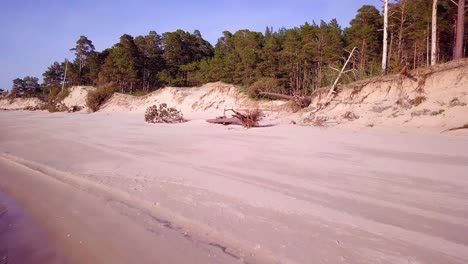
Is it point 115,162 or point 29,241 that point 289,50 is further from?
point 29,241

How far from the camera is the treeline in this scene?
66.6 ft

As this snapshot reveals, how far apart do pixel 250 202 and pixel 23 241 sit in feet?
7.04

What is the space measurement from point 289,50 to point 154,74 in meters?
21.4

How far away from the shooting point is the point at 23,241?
2594mm

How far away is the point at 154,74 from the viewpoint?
42.0 metres

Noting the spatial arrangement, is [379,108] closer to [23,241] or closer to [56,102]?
[23,241]

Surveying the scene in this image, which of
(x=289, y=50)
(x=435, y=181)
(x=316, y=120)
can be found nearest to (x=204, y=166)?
(x=435, y=181)

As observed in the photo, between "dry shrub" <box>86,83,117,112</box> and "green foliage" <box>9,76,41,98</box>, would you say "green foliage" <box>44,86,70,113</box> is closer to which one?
"dry shrub" <box>86,83,117,112</box>

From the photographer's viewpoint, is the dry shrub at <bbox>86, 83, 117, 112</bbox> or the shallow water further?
the dry shrub at <bbox>86, 83, 117, 112</bbox>

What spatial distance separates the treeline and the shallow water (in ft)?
37.9

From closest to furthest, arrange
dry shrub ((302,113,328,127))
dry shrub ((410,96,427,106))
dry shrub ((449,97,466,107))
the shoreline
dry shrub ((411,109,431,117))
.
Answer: the shoreline → dry shrub ((449,97,466,107)) → dry shrub ((411,109,431,117)) → dry shrub ((410,96,427,106)) → dry shrub ((302,113,328,127))

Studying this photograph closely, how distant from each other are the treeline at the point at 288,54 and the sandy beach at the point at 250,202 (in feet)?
26.6

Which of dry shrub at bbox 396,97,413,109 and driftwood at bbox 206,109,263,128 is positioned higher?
dry shrub at bbox 396,97,413,109

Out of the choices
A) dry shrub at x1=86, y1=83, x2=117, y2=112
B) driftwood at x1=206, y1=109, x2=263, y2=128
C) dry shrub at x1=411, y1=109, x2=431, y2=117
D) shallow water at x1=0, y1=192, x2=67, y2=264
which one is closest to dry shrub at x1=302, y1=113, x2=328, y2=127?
driftwood at x1=206, y1=109, x2=263, y2=128
